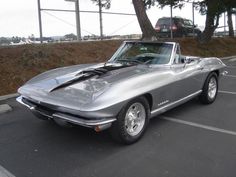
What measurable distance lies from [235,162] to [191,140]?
0.81 meters

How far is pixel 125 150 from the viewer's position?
4.18 m

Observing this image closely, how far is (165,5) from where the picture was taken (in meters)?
16.0

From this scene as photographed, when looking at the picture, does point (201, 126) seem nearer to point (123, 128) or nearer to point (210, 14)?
point (123, 128)

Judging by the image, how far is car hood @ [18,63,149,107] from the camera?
4000mm

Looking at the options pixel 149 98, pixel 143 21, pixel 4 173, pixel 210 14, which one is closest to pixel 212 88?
pixel 149 98

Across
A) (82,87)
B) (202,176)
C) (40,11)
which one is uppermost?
(40,11)

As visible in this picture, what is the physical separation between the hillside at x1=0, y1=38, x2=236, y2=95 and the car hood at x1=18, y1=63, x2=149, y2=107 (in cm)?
291

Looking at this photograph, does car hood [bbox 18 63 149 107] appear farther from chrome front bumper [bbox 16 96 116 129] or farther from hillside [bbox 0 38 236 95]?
hillside [bbox 0 38 236 95]

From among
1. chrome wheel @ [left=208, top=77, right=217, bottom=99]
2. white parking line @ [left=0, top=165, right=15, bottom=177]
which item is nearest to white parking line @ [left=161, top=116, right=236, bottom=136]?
chrome wheel @ [left=208, top=77, right=217, bottom=99]

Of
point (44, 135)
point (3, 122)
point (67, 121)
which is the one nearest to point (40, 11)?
point (3, 122)

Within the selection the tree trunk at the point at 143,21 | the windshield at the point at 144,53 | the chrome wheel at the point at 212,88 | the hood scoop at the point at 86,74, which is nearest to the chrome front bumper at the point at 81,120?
the hood scoop at the point at 86,74

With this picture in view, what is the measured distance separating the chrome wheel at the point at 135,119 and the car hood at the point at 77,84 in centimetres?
42

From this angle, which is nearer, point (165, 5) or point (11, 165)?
point (11, 165)

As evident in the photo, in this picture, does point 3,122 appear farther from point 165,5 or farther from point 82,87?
point 165,5
